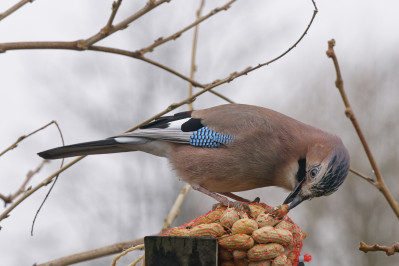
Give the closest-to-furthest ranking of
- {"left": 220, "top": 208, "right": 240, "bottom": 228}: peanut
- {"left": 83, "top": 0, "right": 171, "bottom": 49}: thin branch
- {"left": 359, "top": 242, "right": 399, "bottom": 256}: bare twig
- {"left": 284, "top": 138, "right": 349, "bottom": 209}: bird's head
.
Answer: {"left": 359, "top": 242, "right": 399, "bottom": 256}: bare twig → {"left": 220, "top": 208, "right": 240, "bottom": 228}: peanut → {"left": 83, "top": 0, "right": 171, "bottom": 49}: thin branch → {"left": 284, "top": 138, "right": 349, "bottom": 209}: bird's head

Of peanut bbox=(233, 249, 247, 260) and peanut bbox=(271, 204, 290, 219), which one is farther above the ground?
peanut bbox=(271, 204, 290, 219)

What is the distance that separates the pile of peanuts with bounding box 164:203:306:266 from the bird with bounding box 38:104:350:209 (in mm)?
827

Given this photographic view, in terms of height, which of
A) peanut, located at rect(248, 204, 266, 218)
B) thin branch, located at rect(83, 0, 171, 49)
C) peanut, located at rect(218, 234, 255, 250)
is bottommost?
peanut, located at rect(218, 234, 255, 250)

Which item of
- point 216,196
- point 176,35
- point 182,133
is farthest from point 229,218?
point 182,133

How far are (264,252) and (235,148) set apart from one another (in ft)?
4.76

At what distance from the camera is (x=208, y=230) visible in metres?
2.61

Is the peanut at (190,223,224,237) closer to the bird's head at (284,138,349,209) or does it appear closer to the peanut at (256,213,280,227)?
the peanut at (256,213,280,227)

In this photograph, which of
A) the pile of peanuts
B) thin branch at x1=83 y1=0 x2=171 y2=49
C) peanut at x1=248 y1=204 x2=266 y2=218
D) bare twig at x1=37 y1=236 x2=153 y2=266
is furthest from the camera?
→ bare twig at x1=37 y1=236 x2=153 y2=266

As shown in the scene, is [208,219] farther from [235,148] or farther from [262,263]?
[235,148]

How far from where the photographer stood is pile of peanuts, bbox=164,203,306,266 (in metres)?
2.57

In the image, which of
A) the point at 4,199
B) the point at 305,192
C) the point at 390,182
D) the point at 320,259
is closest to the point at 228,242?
the point at 305,192

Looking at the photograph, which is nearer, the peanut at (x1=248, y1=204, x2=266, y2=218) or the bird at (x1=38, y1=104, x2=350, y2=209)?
the peanut at (x1=248, y1=204, x2=266, y2=218)

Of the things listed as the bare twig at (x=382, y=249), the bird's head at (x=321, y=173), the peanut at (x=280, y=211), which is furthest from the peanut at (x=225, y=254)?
the bird's head at (x=321, y=173)

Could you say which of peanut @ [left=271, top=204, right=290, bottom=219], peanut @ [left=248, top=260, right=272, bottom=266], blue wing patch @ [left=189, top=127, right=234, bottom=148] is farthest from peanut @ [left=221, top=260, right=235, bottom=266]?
blue wing patch @ [left=189, top=127, right=234, bottom=148]
